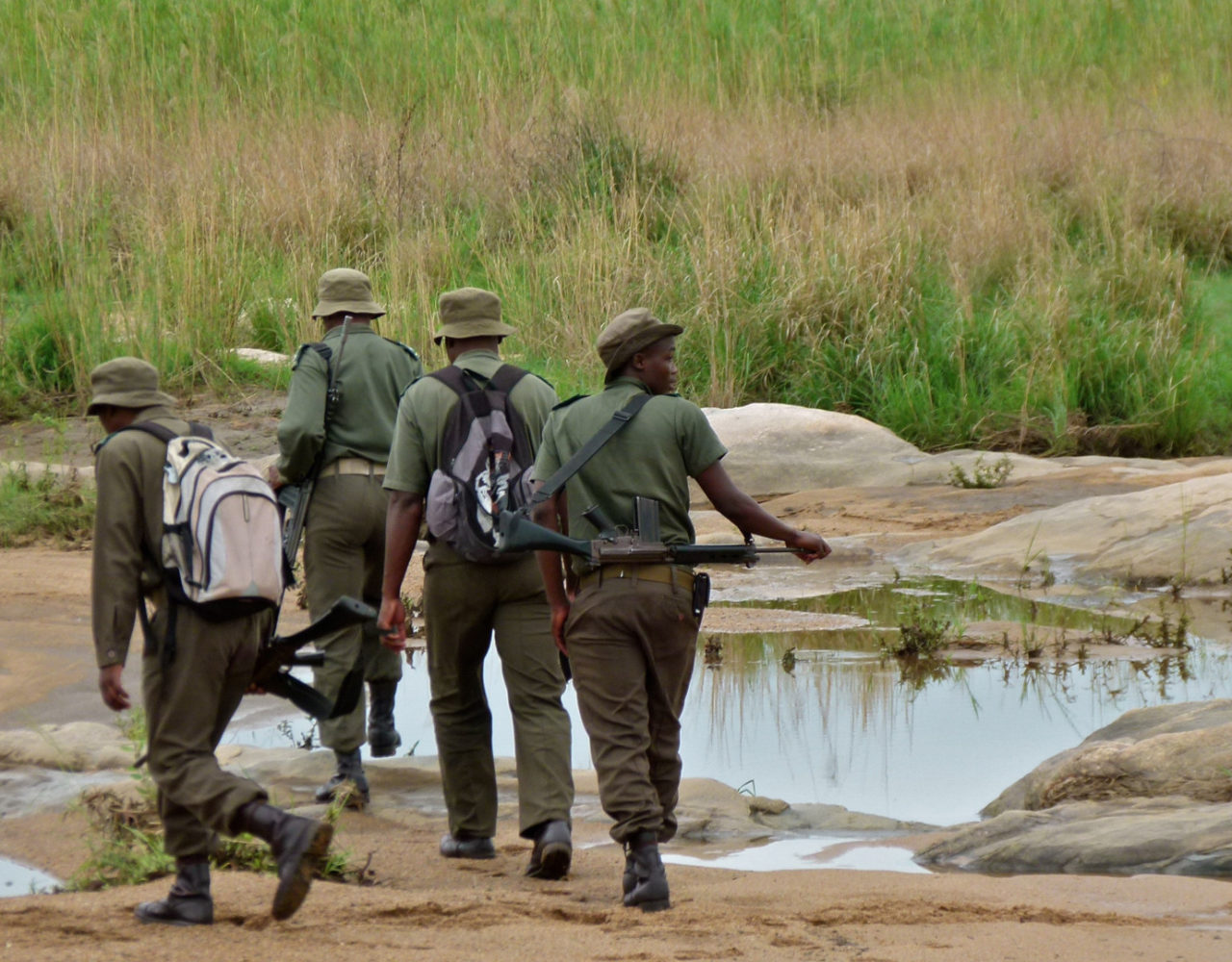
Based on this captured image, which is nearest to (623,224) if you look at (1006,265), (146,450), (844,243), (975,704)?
(844,243)

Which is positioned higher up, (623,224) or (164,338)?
(623,224)

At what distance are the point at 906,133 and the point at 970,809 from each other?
13.1m

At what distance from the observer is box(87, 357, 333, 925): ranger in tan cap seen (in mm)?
4113

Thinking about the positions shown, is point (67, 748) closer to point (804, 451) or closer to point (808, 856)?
point (808, 856)

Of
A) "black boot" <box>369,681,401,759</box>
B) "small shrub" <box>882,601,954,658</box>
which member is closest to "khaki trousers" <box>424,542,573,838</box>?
"black boot" <box>369,681,401,759</box>

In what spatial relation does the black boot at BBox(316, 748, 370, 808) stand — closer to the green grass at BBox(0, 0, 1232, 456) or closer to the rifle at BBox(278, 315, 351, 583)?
the rifle at BBox(278, 315, 351, 583)

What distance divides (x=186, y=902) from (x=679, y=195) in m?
12.8

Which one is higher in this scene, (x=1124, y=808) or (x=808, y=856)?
(x=1124, y=808)

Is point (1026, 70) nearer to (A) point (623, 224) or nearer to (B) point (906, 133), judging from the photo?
(B) point (906, 133)

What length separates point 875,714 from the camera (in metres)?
6.97

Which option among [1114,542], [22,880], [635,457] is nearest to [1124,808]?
[635,457]

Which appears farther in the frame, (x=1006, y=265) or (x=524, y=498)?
(x=1006, y=265)

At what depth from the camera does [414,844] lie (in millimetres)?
5355

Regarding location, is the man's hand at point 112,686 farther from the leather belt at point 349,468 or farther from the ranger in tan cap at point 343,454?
the leather belt at point 349,468
